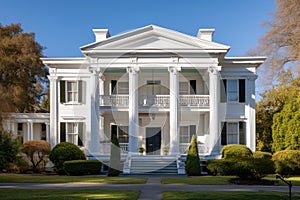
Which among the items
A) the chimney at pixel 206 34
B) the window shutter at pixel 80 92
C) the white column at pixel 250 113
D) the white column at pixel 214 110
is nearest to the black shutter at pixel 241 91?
the white column at pixel 250 113

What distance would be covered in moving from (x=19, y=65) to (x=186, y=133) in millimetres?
19941

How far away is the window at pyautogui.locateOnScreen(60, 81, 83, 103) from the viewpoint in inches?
1070

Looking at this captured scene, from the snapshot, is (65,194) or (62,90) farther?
(62,90)

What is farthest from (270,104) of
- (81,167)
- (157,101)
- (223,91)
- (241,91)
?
(81,167)

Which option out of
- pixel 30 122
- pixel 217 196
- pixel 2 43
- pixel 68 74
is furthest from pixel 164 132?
pixel 2 43

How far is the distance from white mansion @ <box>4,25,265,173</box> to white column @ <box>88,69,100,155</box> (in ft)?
0.22

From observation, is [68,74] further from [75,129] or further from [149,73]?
[149,73]

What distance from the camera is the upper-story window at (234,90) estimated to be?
88.4 feet

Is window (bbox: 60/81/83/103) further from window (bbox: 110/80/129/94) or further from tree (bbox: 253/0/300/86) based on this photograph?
tree (bbox: 253/0/300/86)

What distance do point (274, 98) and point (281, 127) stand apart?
148 inches

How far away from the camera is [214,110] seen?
25234 millimetres

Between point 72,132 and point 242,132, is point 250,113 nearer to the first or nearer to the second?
point 242,132

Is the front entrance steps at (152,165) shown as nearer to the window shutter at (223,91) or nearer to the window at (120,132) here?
the window at (120,132)

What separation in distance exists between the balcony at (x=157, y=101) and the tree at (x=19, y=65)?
14.3m
